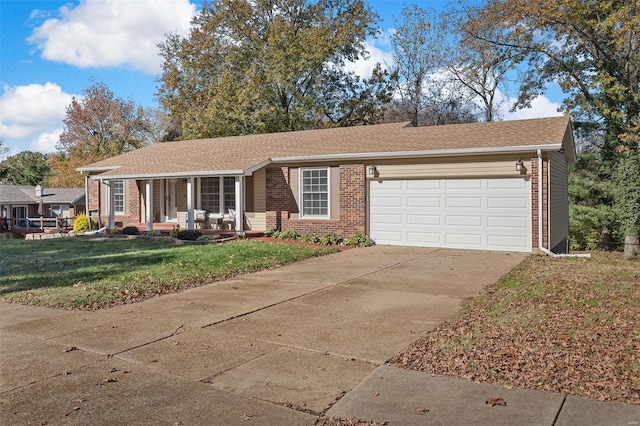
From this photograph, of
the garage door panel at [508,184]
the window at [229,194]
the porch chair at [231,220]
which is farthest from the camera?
the window at [229,194]

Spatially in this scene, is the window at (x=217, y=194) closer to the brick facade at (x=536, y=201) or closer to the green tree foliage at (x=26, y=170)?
the brick facade at (x=536, y=201)

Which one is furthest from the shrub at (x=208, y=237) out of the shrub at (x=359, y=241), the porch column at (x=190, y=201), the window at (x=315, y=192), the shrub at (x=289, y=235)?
the shrub at (x=359, y=241)

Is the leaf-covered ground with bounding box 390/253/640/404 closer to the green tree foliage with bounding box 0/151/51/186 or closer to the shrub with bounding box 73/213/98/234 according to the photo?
the shrub with bounding box 73/213/98/234

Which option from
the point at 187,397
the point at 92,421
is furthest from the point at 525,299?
the point at 92,421

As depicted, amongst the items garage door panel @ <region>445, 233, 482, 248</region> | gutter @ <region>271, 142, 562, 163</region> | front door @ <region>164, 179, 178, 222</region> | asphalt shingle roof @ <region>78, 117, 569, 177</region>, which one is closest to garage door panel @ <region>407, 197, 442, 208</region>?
garage door panel @ <region>445, 233, 482, 248</region>

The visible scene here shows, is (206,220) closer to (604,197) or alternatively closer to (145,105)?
(604,197)

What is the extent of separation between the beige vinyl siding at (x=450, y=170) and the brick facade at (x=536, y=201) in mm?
237

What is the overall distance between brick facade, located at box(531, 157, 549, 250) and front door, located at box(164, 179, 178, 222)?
44.9 ft

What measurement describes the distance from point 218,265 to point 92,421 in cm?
752

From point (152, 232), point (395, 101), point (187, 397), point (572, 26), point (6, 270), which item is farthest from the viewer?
point (395, 101)

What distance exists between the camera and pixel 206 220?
19375 mm

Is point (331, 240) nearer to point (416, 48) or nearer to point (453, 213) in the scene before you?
point (453, 213)

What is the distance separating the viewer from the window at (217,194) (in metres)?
19.2

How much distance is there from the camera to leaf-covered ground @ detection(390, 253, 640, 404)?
4578 millimetres
